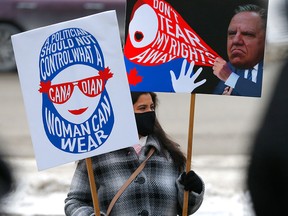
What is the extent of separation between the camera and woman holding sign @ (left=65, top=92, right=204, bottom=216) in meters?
3.50

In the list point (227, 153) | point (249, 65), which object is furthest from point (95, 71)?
point (227, 153)

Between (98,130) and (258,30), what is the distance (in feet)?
2.37

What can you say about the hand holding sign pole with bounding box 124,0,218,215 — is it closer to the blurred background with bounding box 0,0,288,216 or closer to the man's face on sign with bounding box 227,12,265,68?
the man's face on sign with bounding box 227,12,265,68

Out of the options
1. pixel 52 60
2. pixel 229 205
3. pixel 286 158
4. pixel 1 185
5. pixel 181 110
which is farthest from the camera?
pixel 181 110

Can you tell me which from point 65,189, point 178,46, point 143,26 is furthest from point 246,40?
point 65,189

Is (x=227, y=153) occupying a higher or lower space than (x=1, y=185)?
lower

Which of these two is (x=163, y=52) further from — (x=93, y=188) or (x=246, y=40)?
(x=93, y=188)

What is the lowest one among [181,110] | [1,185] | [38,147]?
[181,110]

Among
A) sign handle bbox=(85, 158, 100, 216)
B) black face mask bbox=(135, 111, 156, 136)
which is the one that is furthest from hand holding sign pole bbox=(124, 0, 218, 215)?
sign handle bbox=(85, 158, 100, 216)

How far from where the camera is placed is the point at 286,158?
250 centimetres

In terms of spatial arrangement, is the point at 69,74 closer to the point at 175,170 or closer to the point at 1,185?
the point at 175,170

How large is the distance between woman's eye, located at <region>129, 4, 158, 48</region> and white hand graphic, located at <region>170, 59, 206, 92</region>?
6.5 inches

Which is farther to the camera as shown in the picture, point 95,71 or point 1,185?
point 1,185

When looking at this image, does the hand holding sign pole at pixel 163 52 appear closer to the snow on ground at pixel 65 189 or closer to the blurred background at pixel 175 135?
the blurred background at pixel 175 135
